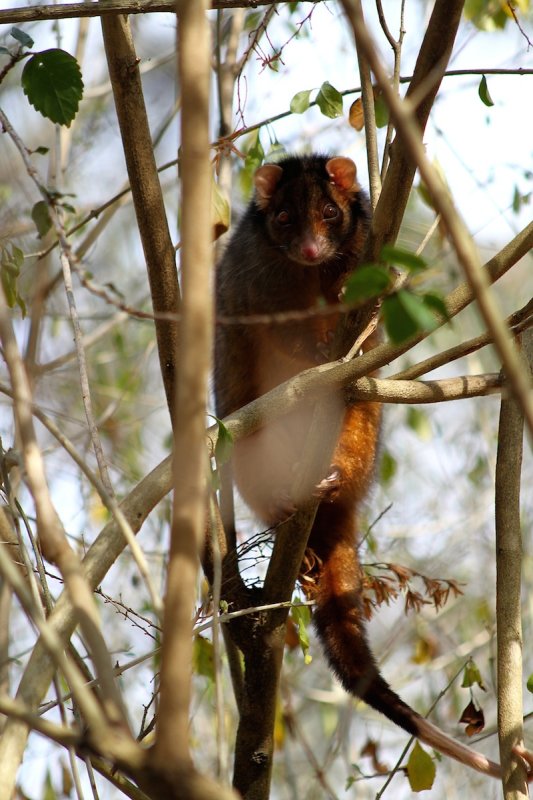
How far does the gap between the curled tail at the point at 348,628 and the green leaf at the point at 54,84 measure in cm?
235

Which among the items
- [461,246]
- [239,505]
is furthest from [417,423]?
[461,246]

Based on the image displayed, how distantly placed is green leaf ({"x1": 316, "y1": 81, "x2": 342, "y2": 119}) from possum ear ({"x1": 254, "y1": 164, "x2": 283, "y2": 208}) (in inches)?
54.5

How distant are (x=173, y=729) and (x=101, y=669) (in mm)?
194

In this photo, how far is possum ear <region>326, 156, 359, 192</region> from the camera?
542 cm

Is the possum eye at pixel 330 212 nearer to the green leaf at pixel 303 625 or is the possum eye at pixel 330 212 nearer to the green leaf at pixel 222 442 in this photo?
the green leaf at pixel 303 625

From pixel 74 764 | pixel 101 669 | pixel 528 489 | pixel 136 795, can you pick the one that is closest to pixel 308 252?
pixel 136 795

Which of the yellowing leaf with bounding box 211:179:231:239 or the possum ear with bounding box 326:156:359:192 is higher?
the possum ear with bounding box 326:156:359:192

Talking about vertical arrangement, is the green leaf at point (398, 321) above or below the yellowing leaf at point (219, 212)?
below

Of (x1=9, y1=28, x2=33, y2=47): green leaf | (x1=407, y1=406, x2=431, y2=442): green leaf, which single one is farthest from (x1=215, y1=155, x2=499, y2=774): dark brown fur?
(x1=407, y1=406, x2=431, y2=442): green leaf

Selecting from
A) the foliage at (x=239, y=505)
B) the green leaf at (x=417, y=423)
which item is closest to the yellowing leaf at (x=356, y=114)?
the foliage at (x=239, y=505)

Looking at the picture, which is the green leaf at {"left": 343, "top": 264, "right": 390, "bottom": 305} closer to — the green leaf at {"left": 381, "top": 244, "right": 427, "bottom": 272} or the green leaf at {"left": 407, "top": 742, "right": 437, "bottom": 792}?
the green leaf at {"left": 381, "top": 244, "right": 427, "bottom": 272}

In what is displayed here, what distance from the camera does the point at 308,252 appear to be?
4.97 metres

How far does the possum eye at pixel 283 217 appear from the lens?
5.36m

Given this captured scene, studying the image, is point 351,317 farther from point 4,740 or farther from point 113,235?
point 113,235
